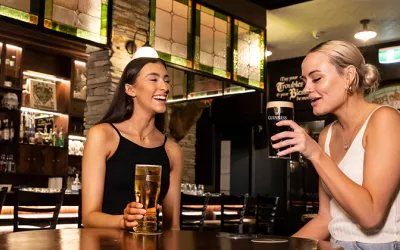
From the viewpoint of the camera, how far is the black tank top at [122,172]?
2.07 meters

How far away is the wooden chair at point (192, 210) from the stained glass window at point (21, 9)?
2193mm

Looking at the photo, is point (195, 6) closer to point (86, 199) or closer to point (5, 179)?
point (5, 179)

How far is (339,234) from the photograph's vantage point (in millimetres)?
1666

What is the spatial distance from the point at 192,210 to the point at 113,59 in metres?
1.82

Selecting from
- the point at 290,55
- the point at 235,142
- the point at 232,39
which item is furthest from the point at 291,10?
the point at 235,142

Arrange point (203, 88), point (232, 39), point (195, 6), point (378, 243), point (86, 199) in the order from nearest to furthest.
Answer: point (378, 243), point (86, 199), point (195, 6), point (232, 39), point (203, 88)

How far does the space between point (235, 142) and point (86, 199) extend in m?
8.25

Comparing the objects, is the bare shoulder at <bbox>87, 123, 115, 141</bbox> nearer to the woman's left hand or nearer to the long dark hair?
the long dark hair

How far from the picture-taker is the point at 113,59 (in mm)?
5000

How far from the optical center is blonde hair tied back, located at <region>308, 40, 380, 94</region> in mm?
1637

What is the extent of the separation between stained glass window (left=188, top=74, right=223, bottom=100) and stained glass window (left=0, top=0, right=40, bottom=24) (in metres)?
3.21

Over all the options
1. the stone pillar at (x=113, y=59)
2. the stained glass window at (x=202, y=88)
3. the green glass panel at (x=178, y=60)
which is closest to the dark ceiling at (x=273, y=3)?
the stained glass window at (x=202, y=88)

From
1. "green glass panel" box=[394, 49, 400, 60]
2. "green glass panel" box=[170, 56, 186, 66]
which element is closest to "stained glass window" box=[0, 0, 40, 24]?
"green glass panel" box=[170, 56, 186, 66]

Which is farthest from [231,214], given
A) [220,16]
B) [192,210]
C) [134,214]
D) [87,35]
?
[134,214]
